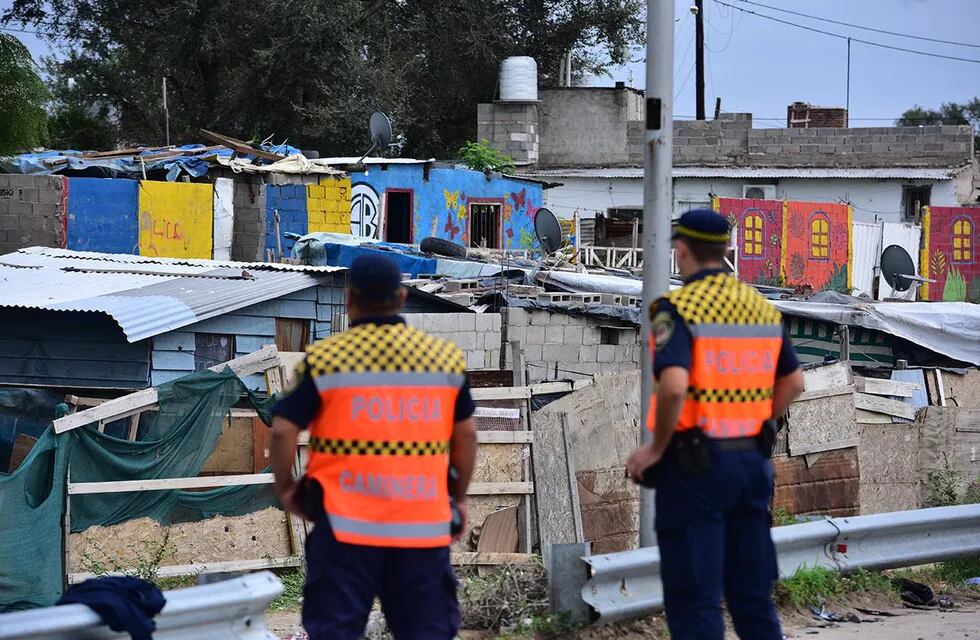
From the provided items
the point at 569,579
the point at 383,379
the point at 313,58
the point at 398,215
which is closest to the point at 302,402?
the point at 383,379

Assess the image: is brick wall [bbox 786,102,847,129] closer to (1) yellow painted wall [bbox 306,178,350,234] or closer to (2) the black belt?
(1) yellow painted wall [bbox 306,178,350,234]

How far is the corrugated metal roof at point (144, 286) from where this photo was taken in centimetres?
1292

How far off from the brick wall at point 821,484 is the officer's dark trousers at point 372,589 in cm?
740

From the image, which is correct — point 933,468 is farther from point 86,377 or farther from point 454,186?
Answer: point 454,186

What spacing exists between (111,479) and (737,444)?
22.9ft

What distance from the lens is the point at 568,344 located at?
1451 centimetres

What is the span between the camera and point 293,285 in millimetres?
14500

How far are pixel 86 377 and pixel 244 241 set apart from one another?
856cm

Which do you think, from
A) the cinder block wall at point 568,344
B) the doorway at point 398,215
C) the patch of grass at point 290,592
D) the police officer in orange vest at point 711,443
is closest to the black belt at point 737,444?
the police officer in orange vest at point 711,443

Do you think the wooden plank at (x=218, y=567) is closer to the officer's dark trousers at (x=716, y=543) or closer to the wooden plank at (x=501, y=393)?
the wooden plank at (x=501, y=393)

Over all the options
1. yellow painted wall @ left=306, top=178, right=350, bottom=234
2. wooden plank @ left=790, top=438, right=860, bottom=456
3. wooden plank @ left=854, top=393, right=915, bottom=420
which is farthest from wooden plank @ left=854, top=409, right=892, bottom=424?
yellow painted wall @ left=306, top=178, right=350, bottom=234

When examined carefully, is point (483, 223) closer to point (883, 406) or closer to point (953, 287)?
Answer: point (953, 287)

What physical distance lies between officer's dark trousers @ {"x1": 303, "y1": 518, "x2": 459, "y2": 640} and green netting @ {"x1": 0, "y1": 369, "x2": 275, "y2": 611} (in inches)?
241

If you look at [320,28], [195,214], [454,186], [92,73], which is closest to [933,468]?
[195,214]
